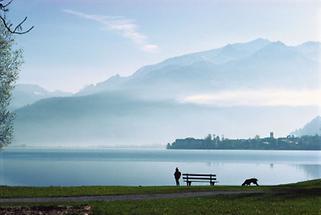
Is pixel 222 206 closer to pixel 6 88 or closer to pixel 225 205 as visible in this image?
pixel 225 205

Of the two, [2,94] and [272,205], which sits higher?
[2,94]

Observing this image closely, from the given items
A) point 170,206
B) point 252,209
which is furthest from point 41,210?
point 252,209

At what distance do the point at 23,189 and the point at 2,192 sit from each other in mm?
2739

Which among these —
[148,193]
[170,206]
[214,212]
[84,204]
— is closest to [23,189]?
[148,193]

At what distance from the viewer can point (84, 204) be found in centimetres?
3183

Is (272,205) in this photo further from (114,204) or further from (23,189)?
(23,189)

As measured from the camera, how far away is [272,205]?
30.4 meters

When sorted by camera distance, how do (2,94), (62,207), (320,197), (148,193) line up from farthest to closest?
(2,94)
(148,193)
(320,197)
(62,207)

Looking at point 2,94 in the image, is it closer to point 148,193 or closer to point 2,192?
point 2,192

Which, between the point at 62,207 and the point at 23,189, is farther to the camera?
the point at 23,189

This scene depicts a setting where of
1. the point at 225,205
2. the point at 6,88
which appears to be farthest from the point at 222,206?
the point at 6,88

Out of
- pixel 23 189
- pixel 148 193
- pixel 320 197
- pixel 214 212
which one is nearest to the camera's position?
pixel 214 212

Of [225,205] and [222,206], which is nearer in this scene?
[222,206]

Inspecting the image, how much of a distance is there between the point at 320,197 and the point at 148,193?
41.3 ft
